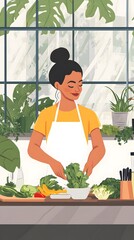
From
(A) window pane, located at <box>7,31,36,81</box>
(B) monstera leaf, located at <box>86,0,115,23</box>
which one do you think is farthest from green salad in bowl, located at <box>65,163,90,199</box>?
(A) window pane, located at <box>7,31,36,81</box>

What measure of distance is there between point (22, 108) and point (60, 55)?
Result: 9.66ft

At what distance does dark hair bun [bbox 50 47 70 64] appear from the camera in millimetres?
4160

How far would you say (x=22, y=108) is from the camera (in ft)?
23.3

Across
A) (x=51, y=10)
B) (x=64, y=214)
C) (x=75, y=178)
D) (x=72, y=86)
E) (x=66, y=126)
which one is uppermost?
(x=51, y=10)

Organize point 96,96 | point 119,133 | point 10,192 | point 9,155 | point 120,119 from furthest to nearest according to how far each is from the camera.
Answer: point 96,96 → point 120,119 → point 119,133 → point 9,155 → point 10,192

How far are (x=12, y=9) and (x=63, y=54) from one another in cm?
390

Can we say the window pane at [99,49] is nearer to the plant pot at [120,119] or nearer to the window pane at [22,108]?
the window pane at [22,108]

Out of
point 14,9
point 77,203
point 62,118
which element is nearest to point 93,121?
point 62,118

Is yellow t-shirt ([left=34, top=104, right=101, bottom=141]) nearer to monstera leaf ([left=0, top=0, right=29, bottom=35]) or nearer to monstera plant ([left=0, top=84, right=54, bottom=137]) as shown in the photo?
monstera plant ([left=0, top=84, right=54, bottom=137])

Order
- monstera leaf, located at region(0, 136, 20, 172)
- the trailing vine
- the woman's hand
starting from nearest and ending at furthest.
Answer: the woman's hand
monstera leaf, located at region(0, 136, 20, 172)
the trailing vine

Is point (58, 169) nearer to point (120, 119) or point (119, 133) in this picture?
point (119, 133)

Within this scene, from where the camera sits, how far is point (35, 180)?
6184 mm

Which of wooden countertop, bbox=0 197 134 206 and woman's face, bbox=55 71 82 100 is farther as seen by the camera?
woman's face, bbox=55 71 82 100

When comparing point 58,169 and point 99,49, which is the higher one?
point 99,49
